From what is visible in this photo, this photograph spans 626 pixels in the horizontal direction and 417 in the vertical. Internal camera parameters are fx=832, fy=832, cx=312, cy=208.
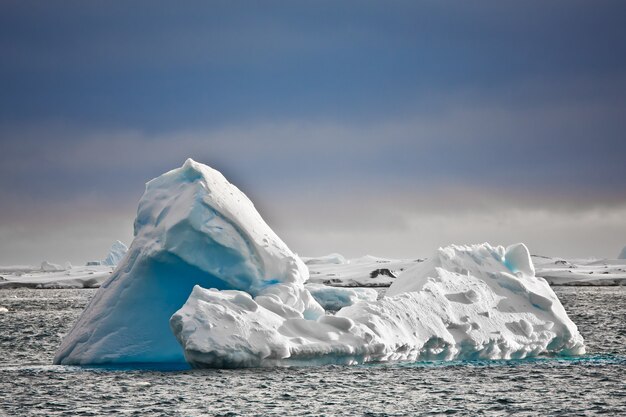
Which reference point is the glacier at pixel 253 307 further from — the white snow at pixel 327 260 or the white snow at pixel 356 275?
the white snow at pixel 327 260

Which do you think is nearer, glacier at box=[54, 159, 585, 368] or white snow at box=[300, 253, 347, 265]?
glacier at box=[54, 159, 585, 368]

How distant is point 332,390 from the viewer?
16438 millimetres

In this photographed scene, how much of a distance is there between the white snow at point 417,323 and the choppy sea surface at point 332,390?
1.40ft

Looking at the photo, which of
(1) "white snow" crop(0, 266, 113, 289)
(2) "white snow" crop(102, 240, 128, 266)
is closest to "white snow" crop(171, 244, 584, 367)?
(1) "white snow" crop(0, 266, 113, 289)

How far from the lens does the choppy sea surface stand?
14578 mm

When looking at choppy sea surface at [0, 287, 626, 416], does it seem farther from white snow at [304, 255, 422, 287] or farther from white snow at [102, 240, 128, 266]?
white snow at [102, 240, 128, 266]

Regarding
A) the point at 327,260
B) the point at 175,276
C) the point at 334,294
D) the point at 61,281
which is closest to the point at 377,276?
the point at 327,260

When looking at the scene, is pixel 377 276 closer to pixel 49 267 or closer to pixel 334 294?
pixel 334 294

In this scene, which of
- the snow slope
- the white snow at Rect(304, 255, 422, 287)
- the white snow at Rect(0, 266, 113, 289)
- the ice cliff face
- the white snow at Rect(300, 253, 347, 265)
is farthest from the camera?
the white snow at Rect(300, 253, 347, 265)

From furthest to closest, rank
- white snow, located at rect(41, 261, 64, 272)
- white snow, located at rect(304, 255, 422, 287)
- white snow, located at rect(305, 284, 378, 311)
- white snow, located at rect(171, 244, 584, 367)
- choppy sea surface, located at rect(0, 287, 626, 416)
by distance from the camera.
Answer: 1. white snow, located at rect(41, 261, 64, 272)
2. white snow, located at rect(304, 255, 422, 287)
3. white snow, located at rect(305, 284, 378, 311)
4. white snow, located at rect(171, 244, 584, 367)
5. choppy sea surface, located at rect(0, 287, 626, 416)

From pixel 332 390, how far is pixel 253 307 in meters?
3.05

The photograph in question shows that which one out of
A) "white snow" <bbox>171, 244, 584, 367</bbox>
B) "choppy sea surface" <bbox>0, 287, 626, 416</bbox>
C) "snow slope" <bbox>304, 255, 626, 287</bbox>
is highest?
"snow slope" <bbox>304, 255, 626, 287</bbox>

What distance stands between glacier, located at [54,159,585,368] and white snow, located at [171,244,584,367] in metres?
0.03

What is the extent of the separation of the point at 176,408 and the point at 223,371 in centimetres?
394
